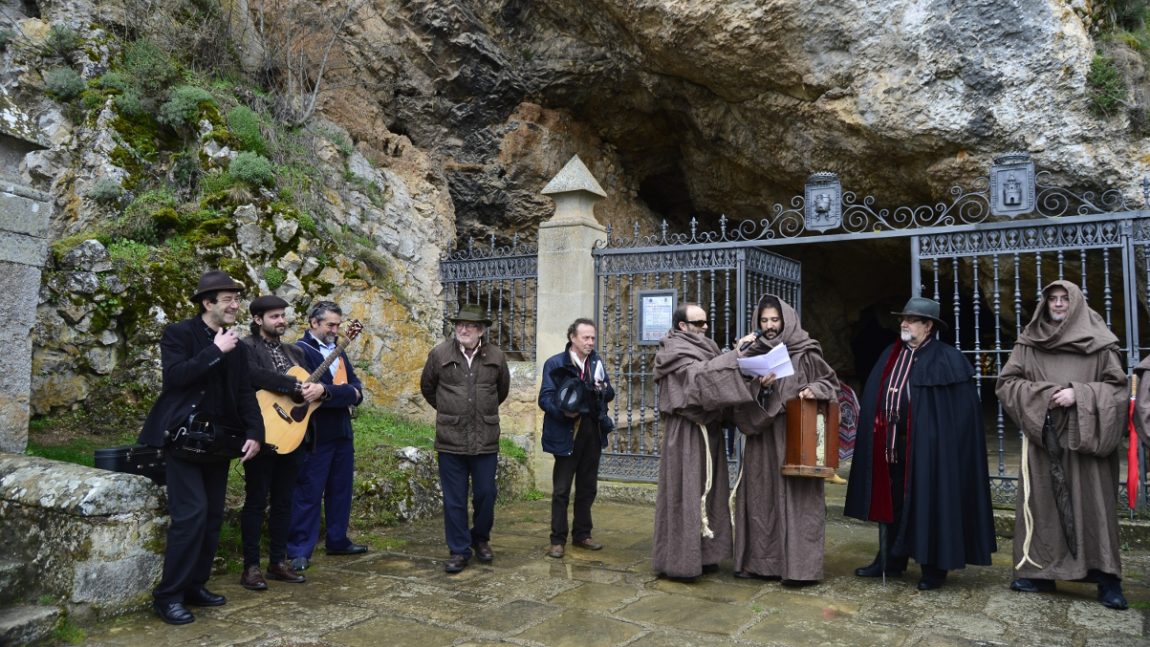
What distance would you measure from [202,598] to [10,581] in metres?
0.92

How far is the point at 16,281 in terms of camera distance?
4762 millimetres

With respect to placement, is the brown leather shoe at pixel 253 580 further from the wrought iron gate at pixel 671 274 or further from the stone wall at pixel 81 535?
the wrought iron gate at pixel 671 274

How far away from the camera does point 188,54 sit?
10117 mm

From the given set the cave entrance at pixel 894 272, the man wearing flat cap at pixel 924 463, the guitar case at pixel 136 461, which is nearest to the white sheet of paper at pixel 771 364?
the man wearing flat cap at pixel 924 463

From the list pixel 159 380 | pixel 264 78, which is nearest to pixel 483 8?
pixel 264 78

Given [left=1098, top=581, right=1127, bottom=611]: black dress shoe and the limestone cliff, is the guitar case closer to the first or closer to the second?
the limestone cliff

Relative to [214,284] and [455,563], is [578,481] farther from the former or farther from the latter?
[214,284]

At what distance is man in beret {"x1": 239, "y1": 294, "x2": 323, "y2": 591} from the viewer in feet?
16.2

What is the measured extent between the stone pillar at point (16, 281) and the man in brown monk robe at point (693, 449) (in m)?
3.93

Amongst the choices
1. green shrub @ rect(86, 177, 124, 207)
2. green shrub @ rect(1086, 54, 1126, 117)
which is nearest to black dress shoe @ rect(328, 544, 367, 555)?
green shrub @ rect(86, 177, 124, 207)

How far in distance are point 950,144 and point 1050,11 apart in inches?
61.0

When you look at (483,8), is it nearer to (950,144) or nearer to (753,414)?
(950,144)

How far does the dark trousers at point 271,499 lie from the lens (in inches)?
197

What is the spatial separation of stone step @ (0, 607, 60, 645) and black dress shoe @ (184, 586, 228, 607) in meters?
0.68
